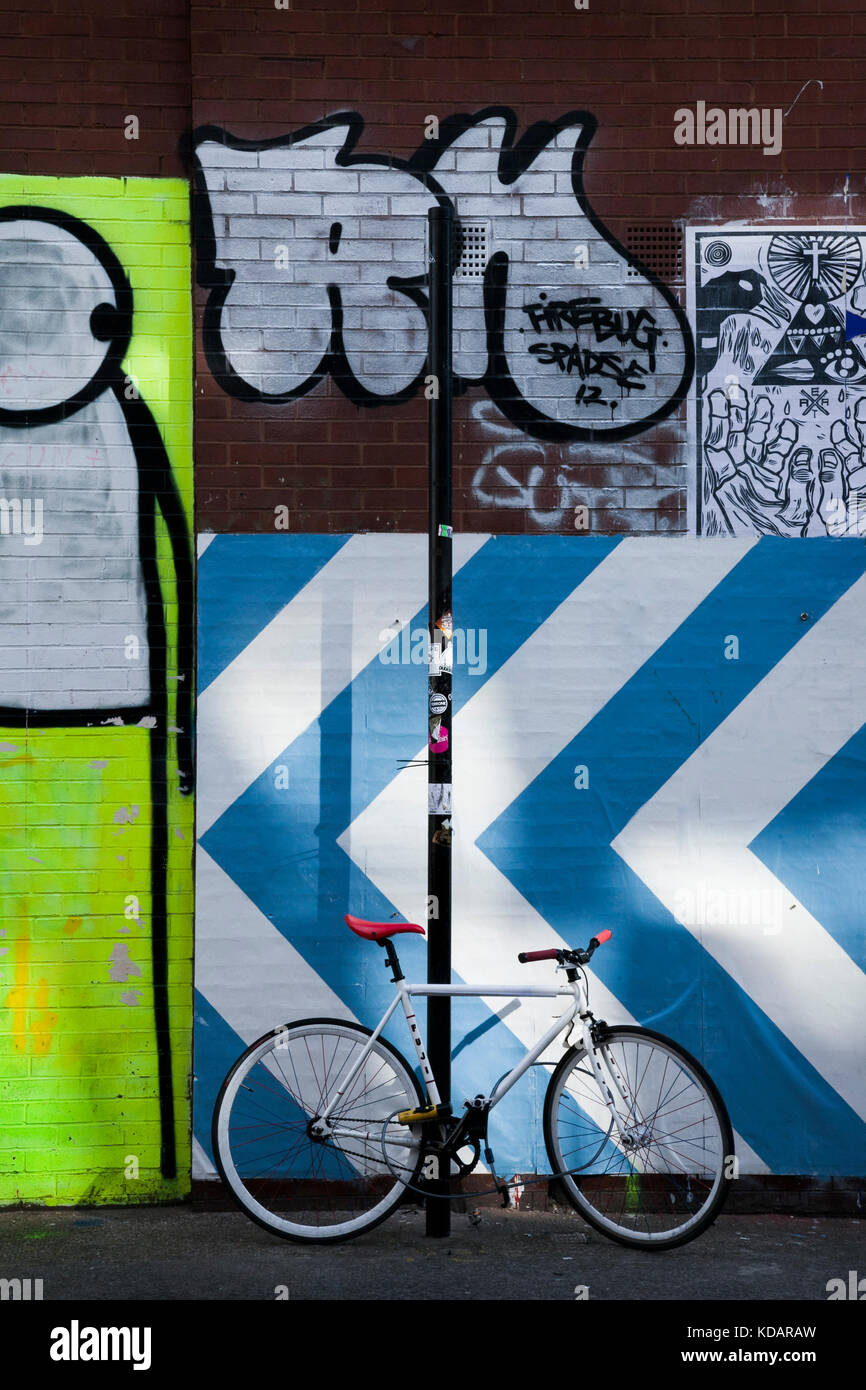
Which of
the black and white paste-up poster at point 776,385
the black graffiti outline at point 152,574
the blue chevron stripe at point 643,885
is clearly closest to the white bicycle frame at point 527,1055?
the blue chevron stripe at point 643,885

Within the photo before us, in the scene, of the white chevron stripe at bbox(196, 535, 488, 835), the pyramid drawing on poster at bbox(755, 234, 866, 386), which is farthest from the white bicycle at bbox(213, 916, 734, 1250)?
the pyramid drawing on poster at bbox(755, 234, 866, 386)

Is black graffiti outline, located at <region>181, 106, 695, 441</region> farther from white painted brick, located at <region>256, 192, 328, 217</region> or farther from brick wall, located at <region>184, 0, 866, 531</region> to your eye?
white painted brick, located at <region>256, 192, 328, 217</region>

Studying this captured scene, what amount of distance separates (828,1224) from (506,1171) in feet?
4.26

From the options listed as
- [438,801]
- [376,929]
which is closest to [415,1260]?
[376,929]

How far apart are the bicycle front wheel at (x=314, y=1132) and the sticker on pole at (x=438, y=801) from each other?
0.86 metres

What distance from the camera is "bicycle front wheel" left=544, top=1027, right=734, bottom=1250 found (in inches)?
174

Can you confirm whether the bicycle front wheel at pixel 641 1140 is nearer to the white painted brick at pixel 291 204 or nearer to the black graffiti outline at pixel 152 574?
the black graffiti outline at pixel 152 574

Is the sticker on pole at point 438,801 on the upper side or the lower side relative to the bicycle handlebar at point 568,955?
upper

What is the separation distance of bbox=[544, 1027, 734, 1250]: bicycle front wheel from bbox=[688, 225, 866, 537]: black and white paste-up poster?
222 centimetres

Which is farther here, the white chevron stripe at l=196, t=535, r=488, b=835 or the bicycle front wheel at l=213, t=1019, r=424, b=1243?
the white chevron stripe at l=196, t=535, r=488, b=835

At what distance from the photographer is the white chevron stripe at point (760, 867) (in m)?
5.10

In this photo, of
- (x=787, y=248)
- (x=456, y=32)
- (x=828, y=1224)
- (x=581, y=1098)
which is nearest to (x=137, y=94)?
(x=456, y=32)

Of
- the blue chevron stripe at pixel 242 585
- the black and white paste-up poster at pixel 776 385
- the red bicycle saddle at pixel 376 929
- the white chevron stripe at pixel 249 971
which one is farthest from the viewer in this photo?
the black and white paste-up poster at pixel 776 385

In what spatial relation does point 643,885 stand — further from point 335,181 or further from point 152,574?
point 335,181
